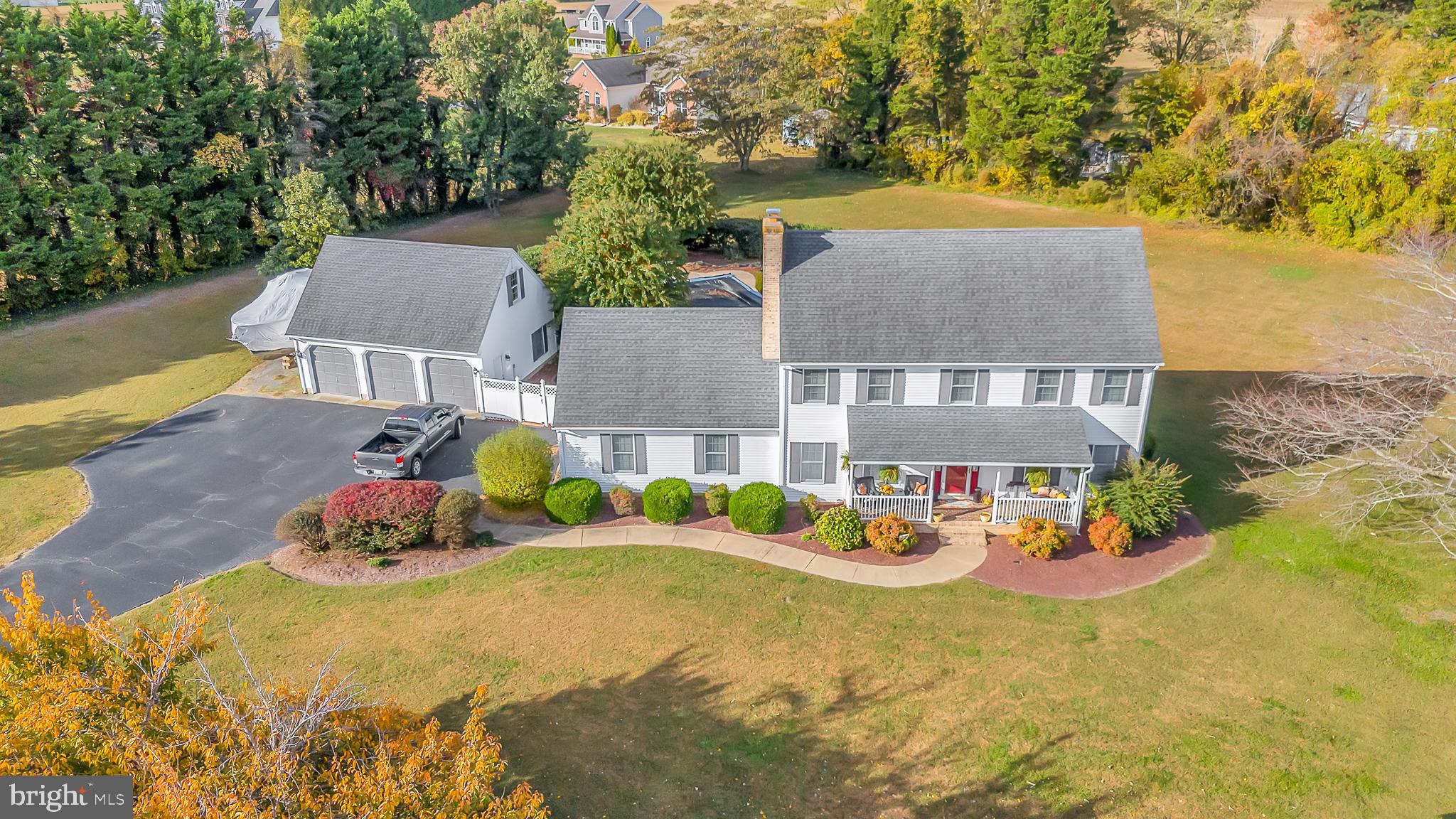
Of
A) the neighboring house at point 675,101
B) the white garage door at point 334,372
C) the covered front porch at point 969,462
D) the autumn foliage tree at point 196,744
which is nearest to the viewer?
the autumn foliage tree at point 196,744

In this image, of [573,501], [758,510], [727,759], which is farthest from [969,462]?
[573,501]

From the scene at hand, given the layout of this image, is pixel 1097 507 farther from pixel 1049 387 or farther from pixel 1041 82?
pixel 1041 82

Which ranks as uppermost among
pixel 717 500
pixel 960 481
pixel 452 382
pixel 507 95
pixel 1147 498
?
pixel 507 95

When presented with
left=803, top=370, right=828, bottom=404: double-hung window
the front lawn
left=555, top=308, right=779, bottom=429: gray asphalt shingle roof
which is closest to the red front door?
the front lawn

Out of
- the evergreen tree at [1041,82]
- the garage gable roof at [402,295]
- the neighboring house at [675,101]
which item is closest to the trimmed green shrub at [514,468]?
the garage gable roof at [402,295]

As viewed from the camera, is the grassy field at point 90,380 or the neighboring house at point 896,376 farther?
the grassy field at point 90,380

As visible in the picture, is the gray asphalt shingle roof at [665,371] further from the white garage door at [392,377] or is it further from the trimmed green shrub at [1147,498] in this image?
the trimmed green shrub at [1147,498]
